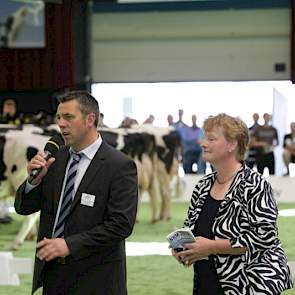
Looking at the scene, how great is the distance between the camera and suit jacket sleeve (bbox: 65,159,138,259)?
3.59 meters

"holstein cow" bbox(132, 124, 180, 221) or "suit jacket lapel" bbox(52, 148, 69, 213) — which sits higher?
"suit jacket lapel" bbox(52, 148, 69, 213)

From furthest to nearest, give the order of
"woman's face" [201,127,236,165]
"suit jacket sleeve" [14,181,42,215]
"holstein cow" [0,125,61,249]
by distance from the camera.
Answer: "holstein cow" [0,125,61,249] → "suit jacket sleeve" [14,181,42,215] → "woman's face" [201,127,236,165]

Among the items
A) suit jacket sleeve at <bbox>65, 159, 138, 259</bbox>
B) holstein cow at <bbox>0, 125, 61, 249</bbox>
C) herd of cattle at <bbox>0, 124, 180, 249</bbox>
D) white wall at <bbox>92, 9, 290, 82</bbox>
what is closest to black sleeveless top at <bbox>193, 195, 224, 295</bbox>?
suit jacket sleeve at <bbox>65, 159, 138, 259</bbox>

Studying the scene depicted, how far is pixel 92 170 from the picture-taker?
12.3 ft

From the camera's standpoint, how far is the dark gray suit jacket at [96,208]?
3.62 m

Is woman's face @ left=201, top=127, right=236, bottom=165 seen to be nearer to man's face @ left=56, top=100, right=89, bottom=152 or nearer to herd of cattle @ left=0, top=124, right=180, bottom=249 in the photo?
man's face @ left=56, top=100, right=89, bottom=152

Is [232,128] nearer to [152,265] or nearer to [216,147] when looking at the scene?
[216,147]

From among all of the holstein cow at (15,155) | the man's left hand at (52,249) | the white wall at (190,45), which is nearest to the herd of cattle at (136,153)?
the holstein cow at (15,155)

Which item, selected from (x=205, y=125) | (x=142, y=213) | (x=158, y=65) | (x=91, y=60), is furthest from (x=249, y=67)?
(x=205, y=125)

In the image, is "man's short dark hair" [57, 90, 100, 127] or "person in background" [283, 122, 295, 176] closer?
"man's short dark hair" [57, 90, 100, 127]

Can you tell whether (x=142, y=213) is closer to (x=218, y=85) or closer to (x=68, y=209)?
(x=68, y=209)

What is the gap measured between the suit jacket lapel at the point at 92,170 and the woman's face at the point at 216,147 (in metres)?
0.47

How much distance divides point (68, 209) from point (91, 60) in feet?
69.0

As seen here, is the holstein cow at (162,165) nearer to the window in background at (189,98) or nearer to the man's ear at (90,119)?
the man's ear at (90,119)
